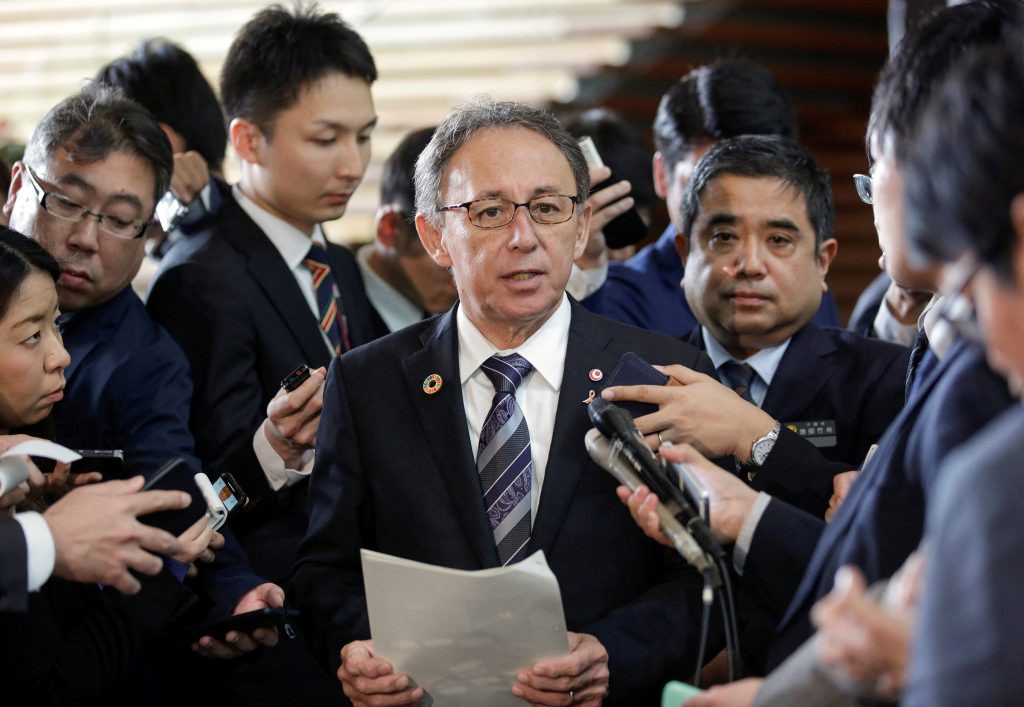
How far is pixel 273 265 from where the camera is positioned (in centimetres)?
319

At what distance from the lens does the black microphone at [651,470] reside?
6.25ft

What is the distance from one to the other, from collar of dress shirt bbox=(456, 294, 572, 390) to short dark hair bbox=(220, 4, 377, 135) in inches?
46.6

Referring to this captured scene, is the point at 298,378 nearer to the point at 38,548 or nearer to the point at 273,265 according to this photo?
the point at 273,265

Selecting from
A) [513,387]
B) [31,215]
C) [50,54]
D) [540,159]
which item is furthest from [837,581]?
[50,54]

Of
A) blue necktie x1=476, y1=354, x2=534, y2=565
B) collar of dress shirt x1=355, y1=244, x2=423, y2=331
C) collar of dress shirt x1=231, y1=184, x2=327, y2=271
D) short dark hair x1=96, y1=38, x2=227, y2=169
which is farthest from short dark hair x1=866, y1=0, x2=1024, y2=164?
short dark hair x1=96, y1=38, x2=227, y2=169

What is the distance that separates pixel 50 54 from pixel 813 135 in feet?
15.1

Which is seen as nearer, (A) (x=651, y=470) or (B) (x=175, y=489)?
(A) (x=651, y=470)

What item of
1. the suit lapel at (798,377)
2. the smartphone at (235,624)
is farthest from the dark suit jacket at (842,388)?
the smartphone at (235,624)

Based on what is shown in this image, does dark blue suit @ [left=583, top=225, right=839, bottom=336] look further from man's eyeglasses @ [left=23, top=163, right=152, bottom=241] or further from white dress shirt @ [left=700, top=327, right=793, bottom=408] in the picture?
man's eyeglasses @ [left=23, top=163, right=152, bottom=241]

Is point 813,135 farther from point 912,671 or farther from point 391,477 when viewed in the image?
point 912,671

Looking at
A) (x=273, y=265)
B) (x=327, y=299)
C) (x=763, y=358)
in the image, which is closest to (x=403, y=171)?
(x=327, y=299)

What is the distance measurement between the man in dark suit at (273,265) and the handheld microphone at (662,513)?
0.84 meters

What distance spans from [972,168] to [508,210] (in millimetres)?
1208

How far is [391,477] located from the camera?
2.40 m
